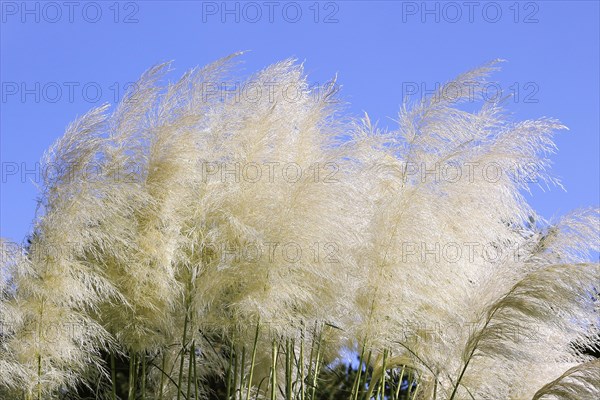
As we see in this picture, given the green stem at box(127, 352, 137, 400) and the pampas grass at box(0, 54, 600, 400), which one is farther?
the green stem at box(127, 352, 137, 400)

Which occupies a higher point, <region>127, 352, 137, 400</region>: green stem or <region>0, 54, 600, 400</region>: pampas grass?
<region>0, 54, 600, 400</region>: pampas grass

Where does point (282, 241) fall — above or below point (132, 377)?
above

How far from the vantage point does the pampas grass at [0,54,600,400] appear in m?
4.18

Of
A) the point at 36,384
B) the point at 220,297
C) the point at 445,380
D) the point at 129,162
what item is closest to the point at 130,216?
the point at 129,162

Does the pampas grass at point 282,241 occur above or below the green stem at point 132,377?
above

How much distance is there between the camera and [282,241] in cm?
413

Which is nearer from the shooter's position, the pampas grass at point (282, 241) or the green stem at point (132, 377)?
the pampas grass at point (282, 241)

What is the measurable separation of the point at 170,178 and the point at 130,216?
33cm

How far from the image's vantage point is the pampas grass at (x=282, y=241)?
13.7 feet

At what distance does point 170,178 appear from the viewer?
4.46 metres

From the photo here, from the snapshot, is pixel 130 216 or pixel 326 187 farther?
pixel 130 216

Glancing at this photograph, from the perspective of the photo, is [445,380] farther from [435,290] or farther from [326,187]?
[326,187]

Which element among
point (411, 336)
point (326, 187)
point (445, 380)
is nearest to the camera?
point (326, 187)

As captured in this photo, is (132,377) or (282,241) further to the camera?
(132,377)
